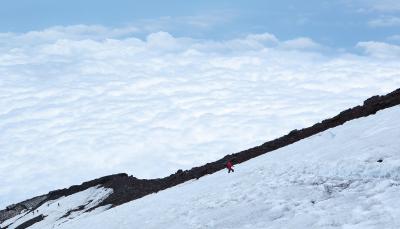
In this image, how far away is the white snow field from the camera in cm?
1374

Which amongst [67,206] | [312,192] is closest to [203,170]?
[67,206]

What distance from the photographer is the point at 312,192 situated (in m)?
16.5

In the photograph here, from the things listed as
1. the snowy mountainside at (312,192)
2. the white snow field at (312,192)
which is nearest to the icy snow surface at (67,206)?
the snowy mountainside at (312,192)

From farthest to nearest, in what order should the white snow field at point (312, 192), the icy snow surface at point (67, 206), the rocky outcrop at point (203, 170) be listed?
the icy snow surface at point (67, 206) < the rocky outcrop at point (203, 170) < the white snow field at point (312, 192)

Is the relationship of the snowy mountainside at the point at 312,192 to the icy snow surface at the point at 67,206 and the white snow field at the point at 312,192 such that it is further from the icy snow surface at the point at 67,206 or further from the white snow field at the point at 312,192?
the icy snow surface at the point at 67,206

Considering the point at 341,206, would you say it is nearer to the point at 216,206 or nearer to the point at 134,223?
the point at 216,206

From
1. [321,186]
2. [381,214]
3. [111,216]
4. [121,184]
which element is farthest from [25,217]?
[381,214]

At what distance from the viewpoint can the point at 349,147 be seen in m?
20.1

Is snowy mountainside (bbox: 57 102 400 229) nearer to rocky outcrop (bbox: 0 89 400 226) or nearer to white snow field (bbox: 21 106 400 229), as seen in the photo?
white snow field (bbox: 21 106 400 229)

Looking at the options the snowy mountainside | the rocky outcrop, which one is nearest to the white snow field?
the snowy mountainside

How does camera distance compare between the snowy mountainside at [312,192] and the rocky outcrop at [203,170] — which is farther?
the rocky outcrop at [203,170]

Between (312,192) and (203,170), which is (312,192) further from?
(203,170)

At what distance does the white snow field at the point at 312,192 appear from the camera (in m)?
13.7

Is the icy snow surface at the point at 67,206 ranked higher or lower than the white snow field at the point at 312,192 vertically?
higher
